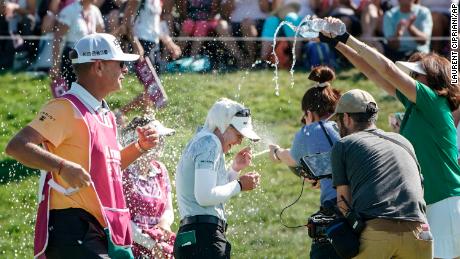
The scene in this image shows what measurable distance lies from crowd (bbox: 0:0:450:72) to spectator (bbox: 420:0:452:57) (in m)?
0.01

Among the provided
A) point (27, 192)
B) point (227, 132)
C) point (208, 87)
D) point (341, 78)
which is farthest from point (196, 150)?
point (341, 78)

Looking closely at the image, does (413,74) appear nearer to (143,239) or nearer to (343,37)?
(343,37)

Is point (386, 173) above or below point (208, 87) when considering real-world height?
above

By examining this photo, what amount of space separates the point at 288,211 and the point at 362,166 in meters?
4.69

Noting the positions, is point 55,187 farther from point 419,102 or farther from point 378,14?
point 378,14

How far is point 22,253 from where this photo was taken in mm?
10375

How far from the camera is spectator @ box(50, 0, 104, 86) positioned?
1326cm

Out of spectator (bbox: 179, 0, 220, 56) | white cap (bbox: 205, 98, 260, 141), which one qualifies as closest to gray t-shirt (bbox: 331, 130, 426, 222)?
white cap (bbox: 205, 98, 260, 141)

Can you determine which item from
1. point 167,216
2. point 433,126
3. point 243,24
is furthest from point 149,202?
point 243,24

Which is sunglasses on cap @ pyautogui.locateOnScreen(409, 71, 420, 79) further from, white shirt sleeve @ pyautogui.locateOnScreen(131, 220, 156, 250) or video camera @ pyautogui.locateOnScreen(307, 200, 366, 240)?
white shirt sleeve @ pyautogui.locateOnScreen(131, 220, 156, 250)

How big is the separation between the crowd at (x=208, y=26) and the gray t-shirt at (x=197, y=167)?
18.3ft

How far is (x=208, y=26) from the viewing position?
47.3 ft

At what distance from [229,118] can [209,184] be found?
20.0 inches

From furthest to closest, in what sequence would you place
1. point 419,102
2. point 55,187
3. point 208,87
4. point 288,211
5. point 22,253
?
point 208,87, point 288,211, point 22,253, point 419,102, point 55,187
